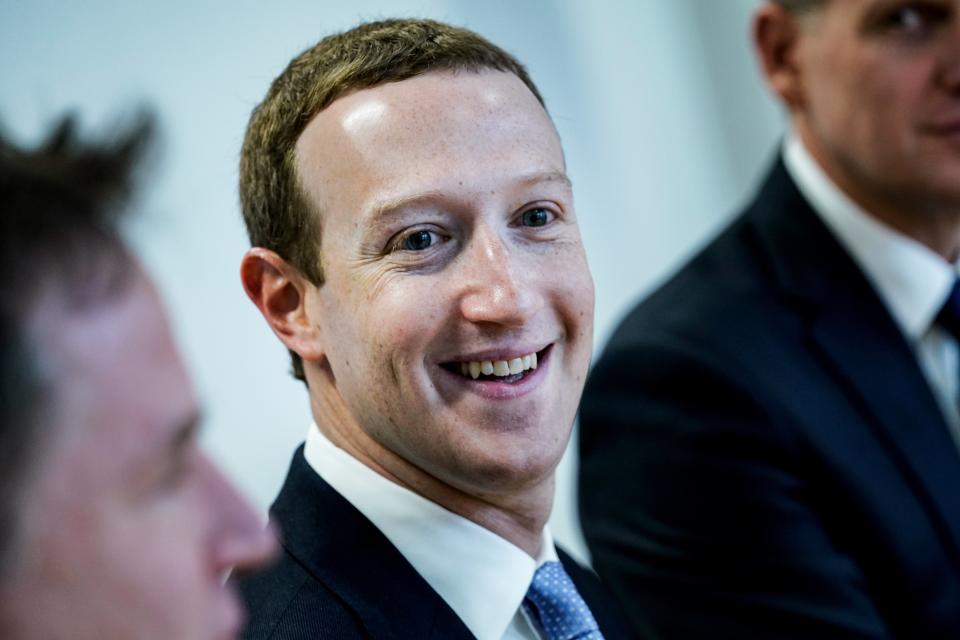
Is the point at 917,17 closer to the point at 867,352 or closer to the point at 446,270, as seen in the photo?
the point at 867,352

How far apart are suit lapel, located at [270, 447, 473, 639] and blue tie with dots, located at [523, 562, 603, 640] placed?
0.10 metres

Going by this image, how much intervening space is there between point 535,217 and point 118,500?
64 cm

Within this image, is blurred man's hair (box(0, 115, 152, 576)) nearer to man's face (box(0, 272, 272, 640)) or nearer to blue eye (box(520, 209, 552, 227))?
man's face (box(0, 272, 272, 640))

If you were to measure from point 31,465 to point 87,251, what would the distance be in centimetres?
15

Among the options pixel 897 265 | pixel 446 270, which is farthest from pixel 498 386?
pixel 897 265

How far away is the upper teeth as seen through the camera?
1289mm

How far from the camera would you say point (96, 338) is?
0.80 meters

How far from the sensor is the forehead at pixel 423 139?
124cm

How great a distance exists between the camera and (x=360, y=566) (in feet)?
4.32

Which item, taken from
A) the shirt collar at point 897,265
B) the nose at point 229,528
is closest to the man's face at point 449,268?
the nose at point 229,528

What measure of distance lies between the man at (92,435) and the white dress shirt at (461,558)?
1.53 ft

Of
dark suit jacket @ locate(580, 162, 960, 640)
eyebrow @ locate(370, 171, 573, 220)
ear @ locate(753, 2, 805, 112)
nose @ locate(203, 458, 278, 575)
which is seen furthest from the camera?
ear @ locate(753, 2, 805, 112)

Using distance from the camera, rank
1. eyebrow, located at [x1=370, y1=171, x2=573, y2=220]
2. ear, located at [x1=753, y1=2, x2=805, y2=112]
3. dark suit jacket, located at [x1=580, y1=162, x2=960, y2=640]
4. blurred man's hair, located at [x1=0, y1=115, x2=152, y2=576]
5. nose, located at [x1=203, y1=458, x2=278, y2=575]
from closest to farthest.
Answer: blurred man's hair, located at [x1=0, y1=115, x2=152, y2=576] → nose, located at [x1=203, y1=458, x2=278, y2=575] → eyebrow, located at [x1=370, y1=171, x2=573, y2=220] → dark suit jacket, located at [x1=580, y1=162, x2=960, y2=640] → ear, located at [x1=753, y1=2, x2=805, y2=112]

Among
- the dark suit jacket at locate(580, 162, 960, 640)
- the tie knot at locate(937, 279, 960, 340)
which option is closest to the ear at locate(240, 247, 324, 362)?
the dark suit jacket at locate(580, 162, 960, 640)
